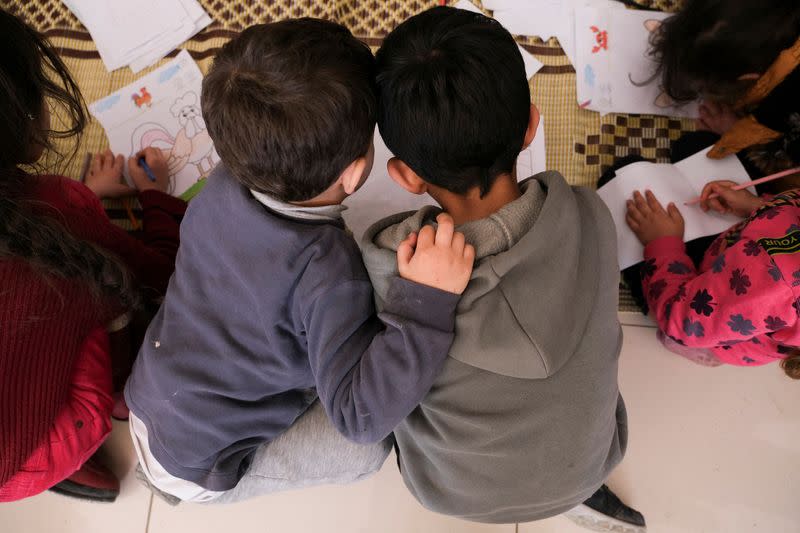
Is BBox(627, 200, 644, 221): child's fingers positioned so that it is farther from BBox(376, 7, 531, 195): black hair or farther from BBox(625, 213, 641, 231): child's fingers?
BBox(376, 7, 531, 195): black hair

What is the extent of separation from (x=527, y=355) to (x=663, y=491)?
59cm

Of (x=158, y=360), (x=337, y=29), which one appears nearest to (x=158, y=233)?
(x=158, y=360)

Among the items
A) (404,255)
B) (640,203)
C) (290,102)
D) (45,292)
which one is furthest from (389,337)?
(640,203)

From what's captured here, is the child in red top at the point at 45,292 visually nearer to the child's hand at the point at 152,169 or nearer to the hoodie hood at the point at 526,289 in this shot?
the child's hand at the point at 152,169

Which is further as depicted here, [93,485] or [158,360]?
[93,485]

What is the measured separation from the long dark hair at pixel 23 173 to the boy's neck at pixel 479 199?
425mm

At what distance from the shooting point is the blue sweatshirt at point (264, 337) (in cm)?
59

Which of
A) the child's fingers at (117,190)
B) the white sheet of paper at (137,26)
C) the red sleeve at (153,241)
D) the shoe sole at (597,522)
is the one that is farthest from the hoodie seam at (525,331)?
the white sheet of paper at (137,26)

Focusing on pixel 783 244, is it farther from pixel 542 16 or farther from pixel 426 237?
pixel 542 16

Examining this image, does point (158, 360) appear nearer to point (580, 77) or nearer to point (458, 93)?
point (458, 93)

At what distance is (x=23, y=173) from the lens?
2.18 ft

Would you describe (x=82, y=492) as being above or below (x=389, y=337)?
below

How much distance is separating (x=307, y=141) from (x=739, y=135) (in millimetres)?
808

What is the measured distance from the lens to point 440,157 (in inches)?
22.8
